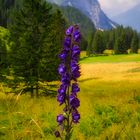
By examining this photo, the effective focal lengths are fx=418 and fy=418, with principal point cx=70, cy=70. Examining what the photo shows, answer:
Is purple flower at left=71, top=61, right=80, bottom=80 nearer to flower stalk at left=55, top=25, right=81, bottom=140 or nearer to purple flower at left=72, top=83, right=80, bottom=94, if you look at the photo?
flower stalk at left=55, top=25, right=81, bottom=140

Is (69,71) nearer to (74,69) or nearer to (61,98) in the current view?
(74,69)

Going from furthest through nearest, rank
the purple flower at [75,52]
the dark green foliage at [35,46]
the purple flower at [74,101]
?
1. the dark green foliage at [35,46]
2. the purple flower at [74,101]
3. the purple flower at [75,52]

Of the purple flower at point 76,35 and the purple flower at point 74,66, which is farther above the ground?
the purple flower at point 76,35

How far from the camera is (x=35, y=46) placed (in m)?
26.0

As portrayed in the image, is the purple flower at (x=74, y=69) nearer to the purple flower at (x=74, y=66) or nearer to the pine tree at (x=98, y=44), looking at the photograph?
the purple flower at (x=74, y=66)

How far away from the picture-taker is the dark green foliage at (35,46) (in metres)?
25.6

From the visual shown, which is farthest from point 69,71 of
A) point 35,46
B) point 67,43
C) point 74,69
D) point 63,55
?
point 35,46

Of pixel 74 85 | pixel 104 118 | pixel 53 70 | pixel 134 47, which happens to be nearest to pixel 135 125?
pixel 104 118

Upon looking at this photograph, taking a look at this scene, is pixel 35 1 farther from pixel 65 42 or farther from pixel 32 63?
pixel 65 42

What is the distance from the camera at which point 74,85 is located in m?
4.61

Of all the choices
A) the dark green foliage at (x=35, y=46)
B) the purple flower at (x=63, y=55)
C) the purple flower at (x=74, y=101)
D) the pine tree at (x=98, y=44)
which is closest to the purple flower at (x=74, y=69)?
the purple flower at (x=63, y=55)

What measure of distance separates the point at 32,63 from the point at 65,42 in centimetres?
2152

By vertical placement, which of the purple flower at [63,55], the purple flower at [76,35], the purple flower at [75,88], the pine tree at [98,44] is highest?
the purple flower at [76,35]

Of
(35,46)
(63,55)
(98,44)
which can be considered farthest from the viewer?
(98,44)
